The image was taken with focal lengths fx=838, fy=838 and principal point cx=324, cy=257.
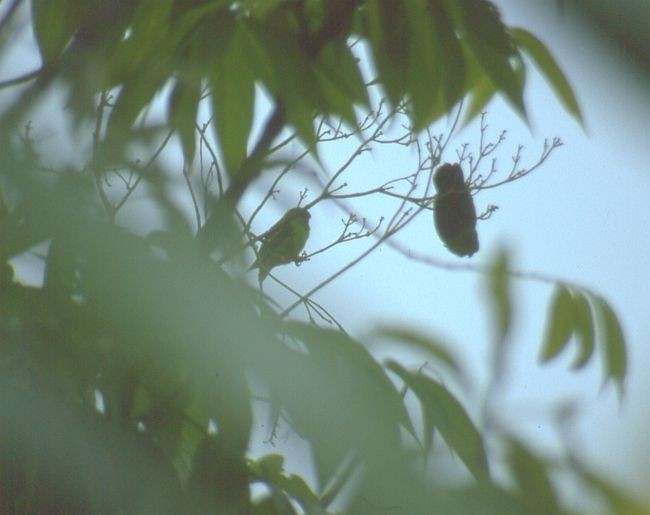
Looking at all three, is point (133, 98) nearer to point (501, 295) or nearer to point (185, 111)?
point (185, 111)

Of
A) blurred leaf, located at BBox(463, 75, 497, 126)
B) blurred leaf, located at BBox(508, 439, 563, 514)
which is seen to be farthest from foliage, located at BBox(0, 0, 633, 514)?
blurred leaf, located at BBox(463, 75, 497, 126)

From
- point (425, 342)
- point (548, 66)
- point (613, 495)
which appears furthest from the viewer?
point (548, 66)

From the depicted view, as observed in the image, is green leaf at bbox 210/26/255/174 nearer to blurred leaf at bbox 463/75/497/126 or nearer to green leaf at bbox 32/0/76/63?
green leaf at bbox 32/0/76/63

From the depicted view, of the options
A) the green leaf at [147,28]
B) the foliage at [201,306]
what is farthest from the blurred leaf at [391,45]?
the green leaf at [147,28]

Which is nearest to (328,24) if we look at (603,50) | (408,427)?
(408,427)

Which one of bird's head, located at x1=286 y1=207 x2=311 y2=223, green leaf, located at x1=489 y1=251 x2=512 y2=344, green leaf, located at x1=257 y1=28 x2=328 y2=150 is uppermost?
bird's head, located at x1=286 y1=207 x2=311 y2=223

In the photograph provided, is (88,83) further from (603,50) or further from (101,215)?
(603,50)

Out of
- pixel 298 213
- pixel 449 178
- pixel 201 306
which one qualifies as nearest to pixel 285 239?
pixel 298 213

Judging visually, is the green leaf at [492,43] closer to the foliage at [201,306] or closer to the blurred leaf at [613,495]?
the foliage at [201,306]
